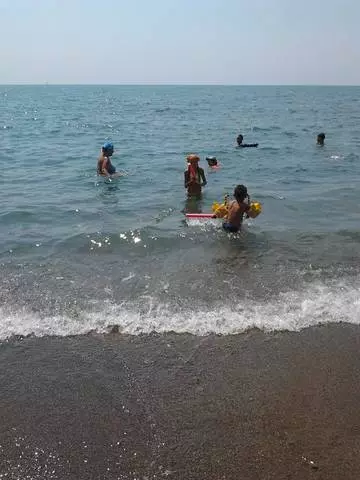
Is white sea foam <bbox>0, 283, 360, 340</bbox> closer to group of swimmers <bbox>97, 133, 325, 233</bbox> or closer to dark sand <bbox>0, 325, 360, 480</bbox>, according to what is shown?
dark sand <bbox>0, 325, 360, 480</bbox>

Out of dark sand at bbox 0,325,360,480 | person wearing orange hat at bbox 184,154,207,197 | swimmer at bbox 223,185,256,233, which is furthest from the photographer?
person wearing orange hat at bbox 184,154,207,197

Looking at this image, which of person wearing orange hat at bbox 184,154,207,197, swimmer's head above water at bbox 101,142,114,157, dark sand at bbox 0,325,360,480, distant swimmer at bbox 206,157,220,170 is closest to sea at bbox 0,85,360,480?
dark sand at bbox 0,325,360,480

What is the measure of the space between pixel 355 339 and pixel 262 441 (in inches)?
79.0

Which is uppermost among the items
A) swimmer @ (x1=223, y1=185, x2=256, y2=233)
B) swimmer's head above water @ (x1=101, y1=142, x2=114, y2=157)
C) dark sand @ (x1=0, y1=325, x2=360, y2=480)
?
swimmer's head above water @ (x1=101, y1=142, x2=114, y2=157)

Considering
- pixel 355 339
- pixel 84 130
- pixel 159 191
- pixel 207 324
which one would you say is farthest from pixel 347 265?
pixel 84 130

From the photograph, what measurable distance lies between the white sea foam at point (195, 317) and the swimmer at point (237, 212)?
9.89ft

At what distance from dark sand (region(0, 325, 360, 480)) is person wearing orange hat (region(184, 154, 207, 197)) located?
712 cm

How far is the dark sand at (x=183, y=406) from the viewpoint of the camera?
372 centimetres

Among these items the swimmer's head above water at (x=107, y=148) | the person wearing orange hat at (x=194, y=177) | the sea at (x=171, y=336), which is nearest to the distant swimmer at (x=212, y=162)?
the person wearing orange hat at (x=194, y=177)

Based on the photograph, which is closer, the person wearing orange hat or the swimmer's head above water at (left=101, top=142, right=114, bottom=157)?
the person wearing orange hat

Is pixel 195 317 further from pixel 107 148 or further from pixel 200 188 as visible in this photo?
pixel 107 148

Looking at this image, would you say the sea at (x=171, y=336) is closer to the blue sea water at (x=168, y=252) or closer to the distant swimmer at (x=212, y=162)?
the blue sea water at (x=168, y=252)

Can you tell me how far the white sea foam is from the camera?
Answer: 566cm

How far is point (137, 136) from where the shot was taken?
28281mm
